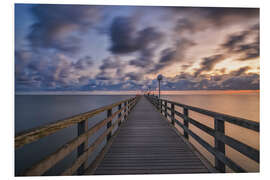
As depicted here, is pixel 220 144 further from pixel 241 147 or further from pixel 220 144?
pixel 241 147

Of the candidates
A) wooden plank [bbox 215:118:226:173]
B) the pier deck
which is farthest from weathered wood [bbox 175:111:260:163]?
the pier deck

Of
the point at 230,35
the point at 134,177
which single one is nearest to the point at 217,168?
the point at 134,177

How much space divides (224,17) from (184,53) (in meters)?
3.22

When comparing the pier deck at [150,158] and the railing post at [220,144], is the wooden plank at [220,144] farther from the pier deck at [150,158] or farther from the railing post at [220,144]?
the pier deck at [150,158]

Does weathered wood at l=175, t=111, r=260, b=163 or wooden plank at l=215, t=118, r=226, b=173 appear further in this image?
wooden plank at l=215, t=118, r=226, b=173

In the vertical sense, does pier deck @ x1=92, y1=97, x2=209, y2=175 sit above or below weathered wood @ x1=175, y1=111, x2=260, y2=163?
below

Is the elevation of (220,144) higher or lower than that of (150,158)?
higher

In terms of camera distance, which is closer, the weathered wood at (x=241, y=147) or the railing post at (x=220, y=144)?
the weathered wood at (x=241, y=147)

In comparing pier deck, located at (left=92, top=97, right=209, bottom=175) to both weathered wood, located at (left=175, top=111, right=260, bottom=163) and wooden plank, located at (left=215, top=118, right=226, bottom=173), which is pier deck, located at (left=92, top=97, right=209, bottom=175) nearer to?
wooden plank, located at (left=215, top=118, right=226, bottom=173)

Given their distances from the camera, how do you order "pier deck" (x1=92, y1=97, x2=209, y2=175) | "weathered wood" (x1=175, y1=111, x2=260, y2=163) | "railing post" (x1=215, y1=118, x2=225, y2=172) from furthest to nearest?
"pier deck" (x1=92, y1=97, x2=209, y2=175)
"railing post" (x1=215, y1=118, x2=225, y2=172)
"weathered wood" (x1=175, y1=111, x2=260, y2=163)

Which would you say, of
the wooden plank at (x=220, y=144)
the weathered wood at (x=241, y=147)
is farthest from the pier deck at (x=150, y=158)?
the weathered wood at (x=241, y=147)

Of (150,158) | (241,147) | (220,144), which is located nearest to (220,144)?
(220,144)

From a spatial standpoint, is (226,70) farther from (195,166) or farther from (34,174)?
(34,174)

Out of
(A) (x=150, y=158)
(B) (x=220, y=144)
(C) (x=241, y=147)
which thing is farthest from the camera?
(A) (x=150, y=158)
